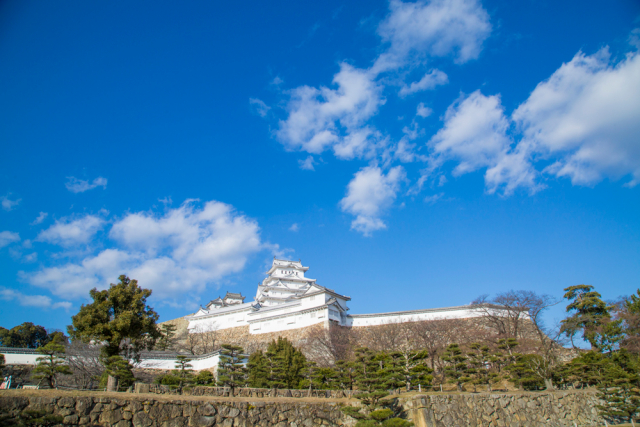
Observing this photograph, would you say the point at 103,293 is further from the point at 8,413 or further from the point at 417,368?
the point at 417,368

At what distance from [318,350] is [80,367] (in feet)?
45.5

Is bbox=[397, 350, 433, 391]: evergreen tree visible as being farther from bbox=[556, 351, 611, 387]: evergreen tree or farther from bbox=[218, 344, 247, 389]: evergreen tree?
bbox=[556, 351, 611, 387]: evergreen tree

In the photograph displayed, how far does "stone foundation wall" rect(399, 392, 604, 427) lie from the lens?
1049cm

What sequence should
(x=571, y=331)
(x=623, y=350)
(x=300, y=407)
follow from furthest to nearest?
(x=571, y=331) → (x=623, y=350) → (x=300, y=407)

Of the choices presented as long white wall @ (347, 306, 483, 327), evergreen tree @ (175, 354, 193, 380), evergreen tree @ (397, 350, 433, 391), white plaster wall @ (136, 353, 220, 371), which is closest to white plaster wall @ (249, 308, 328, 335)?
long white wall @ (347, 306, 483, 327)

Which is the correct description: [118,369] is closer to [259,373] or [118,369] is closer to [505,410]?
[259,373]

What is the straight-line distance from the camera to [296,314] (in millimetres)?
28969

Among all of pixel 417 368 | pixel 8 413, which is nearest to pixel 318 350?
pixel 417 368

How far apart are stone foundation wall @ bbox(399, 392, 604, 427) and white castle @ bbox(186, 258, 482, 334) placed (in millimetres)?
10729

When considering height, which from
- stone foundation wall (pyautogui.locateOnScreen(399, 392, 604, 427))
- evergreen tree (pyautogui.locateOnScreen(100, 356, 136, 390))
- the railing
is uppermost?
the railing

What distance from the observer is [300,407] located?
362 inches

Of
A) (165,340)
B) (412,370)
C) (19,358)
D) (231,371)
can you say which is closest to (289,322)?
(165,340)

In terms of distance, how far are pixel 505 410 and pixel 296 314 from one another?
60.9 ft

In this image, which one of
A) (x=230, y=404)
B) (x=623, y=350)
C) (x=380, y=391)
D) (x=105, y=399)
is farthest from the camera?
(x=623, y=350)
